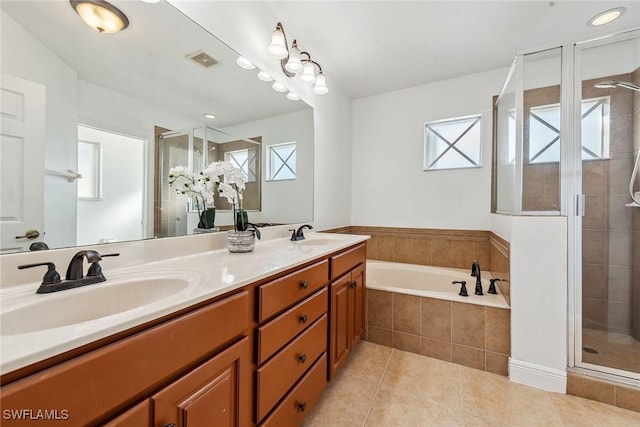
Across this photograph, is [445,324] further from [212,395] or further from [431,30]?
[431,30]

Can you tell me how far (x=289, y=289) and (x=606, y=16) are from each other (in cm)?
281

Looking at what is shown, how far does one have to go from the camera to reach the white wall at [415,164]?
2.53 m

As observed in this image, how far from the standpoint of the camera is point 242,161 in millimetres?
1649

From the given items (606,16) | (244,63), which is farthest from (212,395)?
(606,16)

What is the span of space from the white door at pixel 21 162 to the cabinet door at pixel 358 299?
4.93ft

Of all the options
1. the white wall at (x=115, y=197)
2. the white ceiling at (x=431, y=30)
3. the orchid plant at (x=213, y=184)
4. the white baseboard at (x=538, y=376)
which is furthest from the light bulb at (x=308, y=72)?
the white baseboard at (x=538, y=376)

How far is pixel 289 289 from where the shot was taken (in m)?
1.06

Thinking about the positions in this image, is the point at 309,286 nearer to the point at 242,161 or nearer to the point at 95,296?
the point at 95,296

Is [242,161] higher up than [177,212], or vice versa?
[242,161]

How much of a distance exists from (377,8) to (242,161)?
1399 millimetres

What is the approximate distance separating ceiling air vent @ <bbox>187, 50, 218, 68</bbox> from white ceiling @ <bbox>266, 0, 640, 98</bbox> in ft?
2.29

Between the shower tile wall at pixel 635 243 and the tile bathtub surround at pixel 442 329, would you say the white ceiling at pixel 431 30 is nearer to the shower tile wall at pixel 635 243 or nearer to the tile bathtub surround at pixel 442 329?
the shower tile wall at pixel 635 243

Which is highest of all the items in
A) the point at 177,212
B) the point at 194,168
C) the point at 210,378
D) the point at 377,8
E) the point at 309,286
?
the point at 377,8

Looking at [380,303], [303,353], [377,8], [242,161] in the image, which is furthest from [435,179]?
[303,353]
